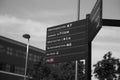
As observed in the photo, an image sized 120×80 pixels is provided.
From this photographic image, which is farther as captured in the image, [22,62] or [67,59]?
[22,62]

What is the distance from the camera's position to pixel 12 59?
8044 centimetres

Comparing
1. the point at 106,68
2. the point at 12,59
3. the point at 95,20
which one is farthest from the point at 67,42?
the point at 12,59

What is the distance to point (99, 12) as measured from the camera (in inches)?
427

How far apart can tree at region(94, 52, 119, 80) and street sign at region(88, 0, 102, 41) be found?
140ft

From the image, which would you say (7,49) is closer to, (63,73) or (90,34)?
(63,73)

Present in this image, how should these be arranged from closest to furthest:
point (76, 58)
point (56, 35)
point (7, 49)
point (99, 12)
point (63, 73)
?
point (99, 12)
point (76, 58)
point (56, 35)
point (63, 73)
point (7, 49)

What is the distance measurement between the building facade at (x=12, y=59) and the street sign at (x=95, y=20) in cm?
6503

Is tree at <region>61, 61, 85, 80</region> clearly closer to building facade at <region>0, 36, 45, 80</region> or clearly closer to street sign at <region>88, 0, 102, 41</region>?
building facade at <region>0, 36, 45, 80</region>

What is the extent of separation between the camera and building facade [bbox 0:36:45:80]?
76688 millimetres

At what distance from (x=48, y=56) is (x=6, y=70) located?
65.1 meters

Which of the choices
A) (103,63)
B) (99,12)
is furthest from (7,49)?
(99,12)

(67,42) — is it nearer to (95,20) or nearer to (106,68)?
(95,20)

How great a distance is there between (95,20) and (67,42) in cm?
318

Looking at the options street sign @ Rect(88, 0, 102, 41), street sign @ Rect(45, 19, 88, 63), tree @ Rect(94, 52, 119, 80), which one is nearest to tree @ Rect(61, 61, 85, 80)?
tree @ Rect(94, 52, 119, 80)
